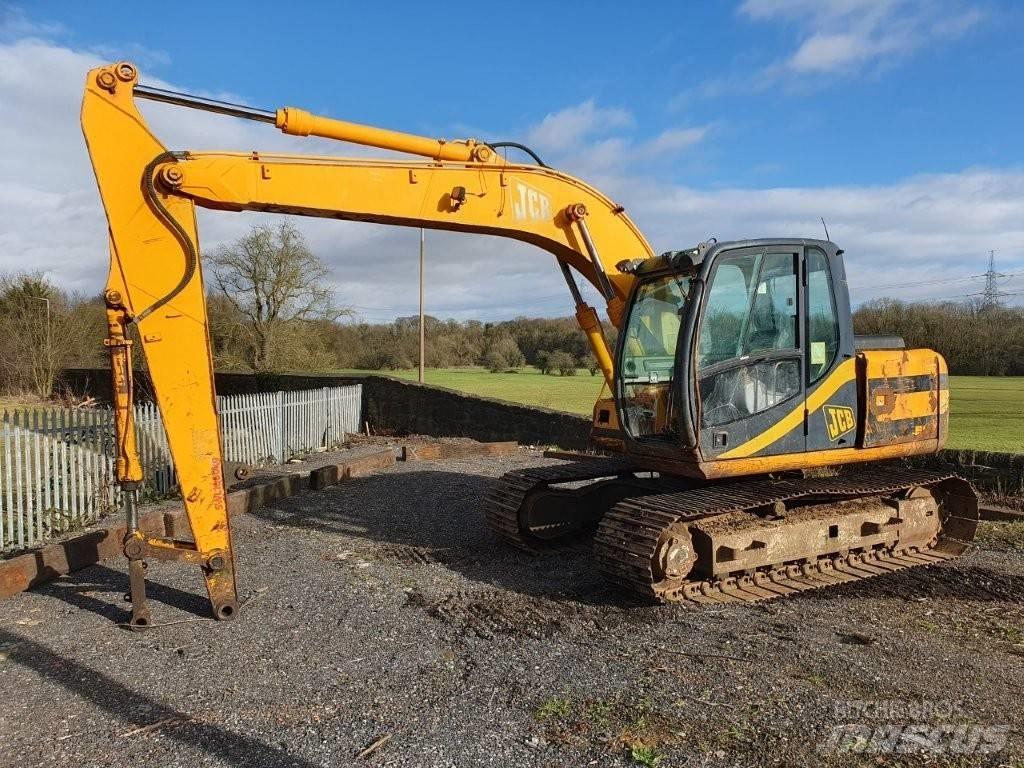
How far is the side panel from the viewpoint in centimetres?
646

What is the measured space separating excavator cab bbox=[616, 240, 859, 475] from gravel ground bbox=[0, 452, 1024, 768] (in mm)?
1311

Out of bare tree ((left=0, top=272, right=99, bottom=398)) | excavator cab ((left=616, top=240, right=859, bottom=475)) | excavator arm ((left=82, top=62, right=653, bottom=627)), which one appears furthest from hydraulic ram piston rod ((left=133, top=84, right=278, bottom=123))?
bare tree ((left=0, top=272, right=99, bottom=398))

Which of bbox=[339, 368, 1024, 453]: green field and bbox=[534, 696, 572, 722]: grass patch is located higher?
bbox=[339, 368, 1024, 453]: green field

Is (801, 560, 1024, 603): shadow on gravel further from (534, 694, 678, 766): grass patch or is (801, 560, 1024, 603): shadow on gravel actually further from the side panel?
(534, 694, 678, 766): grass patch

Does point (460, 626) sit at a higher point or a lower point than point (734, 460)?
lower

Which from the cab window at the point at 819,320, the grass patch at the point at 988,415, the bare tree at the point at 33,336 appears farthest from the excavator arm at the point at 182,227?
the bare tree at the point at 33,336

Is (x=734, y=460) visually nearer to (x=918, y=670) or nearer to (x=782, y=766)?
(x=918, y=670)

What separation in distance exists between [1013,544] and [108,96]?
350 inches

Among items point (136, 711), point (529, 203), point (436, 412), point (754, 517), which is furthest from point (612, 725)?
point (436, 412)

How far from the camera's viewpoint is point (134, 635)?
5.14 metres

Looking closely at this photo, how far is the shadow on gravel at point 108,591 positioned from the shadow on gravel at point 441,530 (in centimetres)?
179

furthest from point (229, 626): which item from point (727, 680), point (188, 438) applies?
point (727, 680)

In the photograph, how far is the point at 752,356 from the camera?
19.4 feet

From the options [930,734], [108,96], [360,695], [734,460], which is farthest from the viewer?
[734,460]
